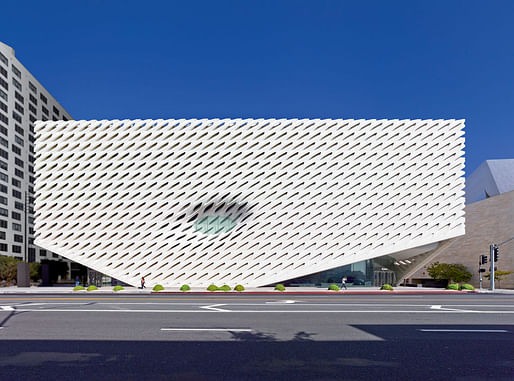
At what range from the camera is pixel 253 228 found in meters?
44.5

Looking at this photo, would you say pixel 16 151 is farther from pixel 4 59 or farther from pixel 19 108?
pixel 4 59

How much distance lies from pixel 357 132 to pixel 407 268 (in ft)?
52.5

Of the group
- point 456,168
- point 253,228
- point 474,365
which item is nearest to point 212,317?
point 474,365

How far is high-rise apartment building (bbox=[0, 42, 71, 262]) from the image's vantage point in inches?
2830

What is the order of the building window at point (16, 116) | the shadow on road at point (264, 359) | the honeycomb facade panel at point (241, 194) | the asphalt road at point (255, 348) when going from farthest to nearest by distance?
the building window at point (16, 116)
the honeycomb facade panel at point (241, 194)
the asphalt road at point (255, 348)
the shadow on road at point (264, 359)

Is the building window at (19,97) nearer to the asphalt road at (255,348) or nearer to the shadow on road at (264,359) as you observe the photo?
the asphalt road at (255,348)

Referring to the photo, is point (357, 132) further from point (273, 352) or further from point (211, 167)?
point (273, 352)

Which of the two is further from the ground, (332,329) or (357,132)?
(357,132)

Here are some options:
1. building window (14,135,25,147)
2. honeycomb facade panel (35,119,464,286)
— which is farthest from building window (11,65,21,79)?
honeycomb facade panel (35,119,464,286)

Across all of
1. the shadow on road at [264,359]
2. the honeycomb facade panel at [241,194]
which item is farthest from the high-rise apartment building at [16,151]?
the shadow on road at [264,359]

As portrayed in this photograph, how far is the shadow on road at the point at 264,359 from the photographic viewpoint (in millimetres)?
6082

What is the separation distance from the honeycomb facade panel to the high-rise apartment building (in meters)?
28.5

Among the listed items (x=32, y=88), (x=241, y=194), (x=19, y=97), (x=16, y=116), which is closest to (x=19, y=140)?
(x=16, y=116)

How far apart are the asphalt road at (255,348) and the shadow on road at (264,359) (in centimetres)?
2
